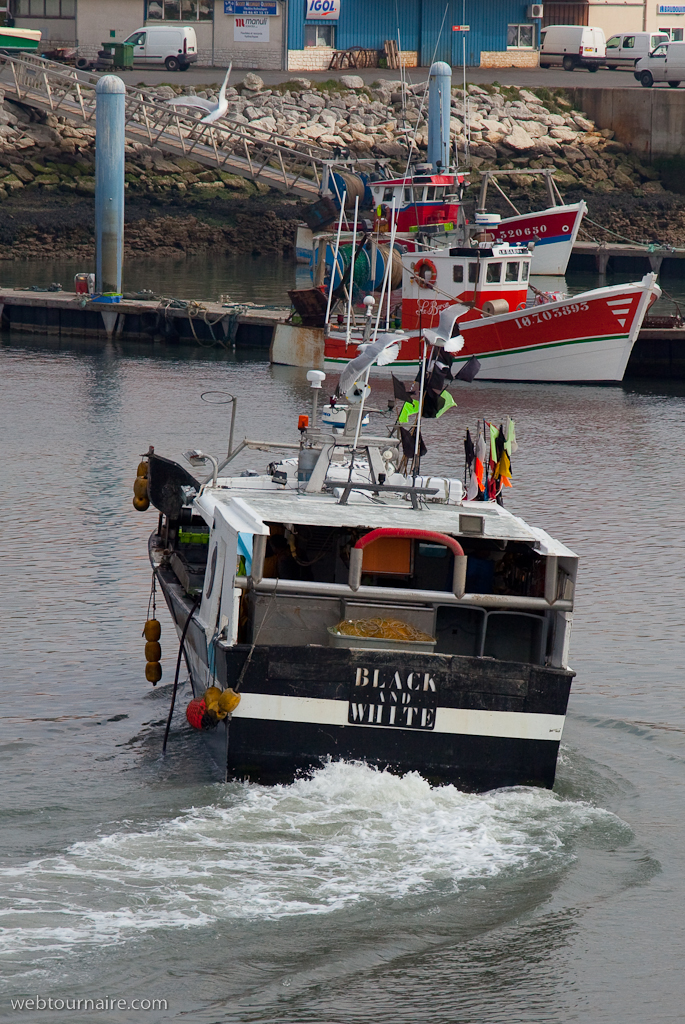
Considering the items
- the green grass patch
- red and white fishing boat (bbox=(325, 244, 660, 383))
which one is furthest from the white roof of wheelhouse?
the green grass patch

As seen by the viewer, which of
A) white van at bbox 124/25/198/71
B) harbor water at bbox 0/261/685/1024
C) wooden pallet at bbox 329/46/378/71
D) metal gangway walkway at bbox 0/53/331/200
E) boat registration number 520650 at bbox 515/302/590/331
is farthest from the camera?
wooden pallet at bbox 329/46/378/71

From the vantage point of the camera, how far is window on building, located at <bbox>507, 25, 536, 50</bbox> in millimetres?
67562

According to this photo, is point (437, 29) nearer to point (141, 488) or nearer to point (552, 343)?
point (552, 343)

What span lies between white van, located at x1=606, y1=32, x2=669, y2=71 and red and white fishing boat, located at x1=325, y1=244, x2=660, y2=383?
4003cm

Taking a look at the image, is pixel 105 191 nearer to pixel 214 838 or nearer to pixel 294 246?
pixel 294 246

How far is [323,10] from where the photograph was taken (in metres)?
62.7

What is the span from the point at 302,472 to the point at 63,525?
7.38 metres

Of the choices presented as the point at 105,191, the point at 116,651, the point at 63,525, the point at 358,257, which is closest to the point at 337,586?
the point at 116,651

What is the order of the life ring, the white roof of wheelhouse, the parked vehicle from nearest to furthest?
the white roof of wheelhouse, the life ring, the parked vehicle

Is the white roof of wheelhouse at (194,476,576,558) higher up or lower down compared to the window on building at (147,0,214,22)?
lower down

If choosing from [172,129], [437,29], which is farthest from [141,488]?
[437,29]

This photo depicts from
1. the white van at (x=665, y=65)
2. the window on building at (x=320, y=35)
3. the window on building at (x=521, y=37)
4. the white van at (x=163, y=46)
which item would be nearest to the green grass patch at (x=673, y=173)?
the white van at (x=665, y=65)

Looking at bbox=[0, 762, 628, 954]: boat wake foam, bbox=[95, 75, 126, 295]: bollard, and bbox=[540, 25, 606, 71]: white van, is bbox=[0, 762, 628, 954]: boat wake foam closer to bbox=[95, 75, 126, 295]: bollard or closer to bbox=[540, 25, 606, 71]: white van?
bbox=[95, 75, 126, 295]: bollard

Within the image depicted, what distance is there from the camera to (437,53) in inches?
2566
